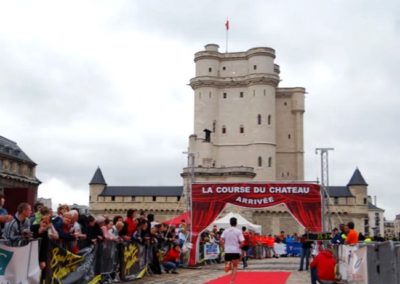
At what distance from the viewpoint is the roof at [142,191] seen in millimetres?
81188

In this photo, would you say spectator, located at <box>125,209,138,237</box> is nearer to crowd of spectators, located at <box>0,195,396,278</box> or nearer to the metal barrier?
crowd of spectators, located at <box>0,195,396,278</box>

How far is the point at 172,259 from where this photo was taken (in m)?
18.8

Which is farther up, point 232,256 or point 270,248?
point 270,248

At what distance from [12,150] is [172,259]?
5840 centimetres

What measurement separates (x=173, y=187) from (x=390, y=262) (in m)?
75.7

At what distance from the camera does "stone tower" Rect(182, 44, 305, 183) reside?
254ft

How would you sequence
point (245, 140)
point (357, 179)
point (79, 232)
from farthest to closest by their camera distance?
point (357, 179) < point (245, 140) < point (79, 232)

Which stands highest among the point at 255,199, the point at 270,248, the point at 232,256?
the point at 255,199

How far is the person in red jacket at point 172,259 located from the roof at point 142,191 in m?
61.2

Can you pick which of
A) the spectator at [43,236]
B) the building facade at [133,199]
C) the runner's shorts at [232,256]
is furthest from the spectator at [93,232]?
the building facade at [133,199]

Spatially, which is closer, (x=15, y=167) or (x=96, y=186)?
(x=15, y=167)

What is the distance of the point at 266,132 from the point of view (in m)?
77.6

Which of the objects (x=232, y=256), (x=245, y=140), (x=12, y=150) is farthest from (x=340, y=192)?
(x=232, y=256)

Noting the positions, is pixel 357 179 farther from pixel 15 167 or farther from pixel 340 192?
pixel 15 167
